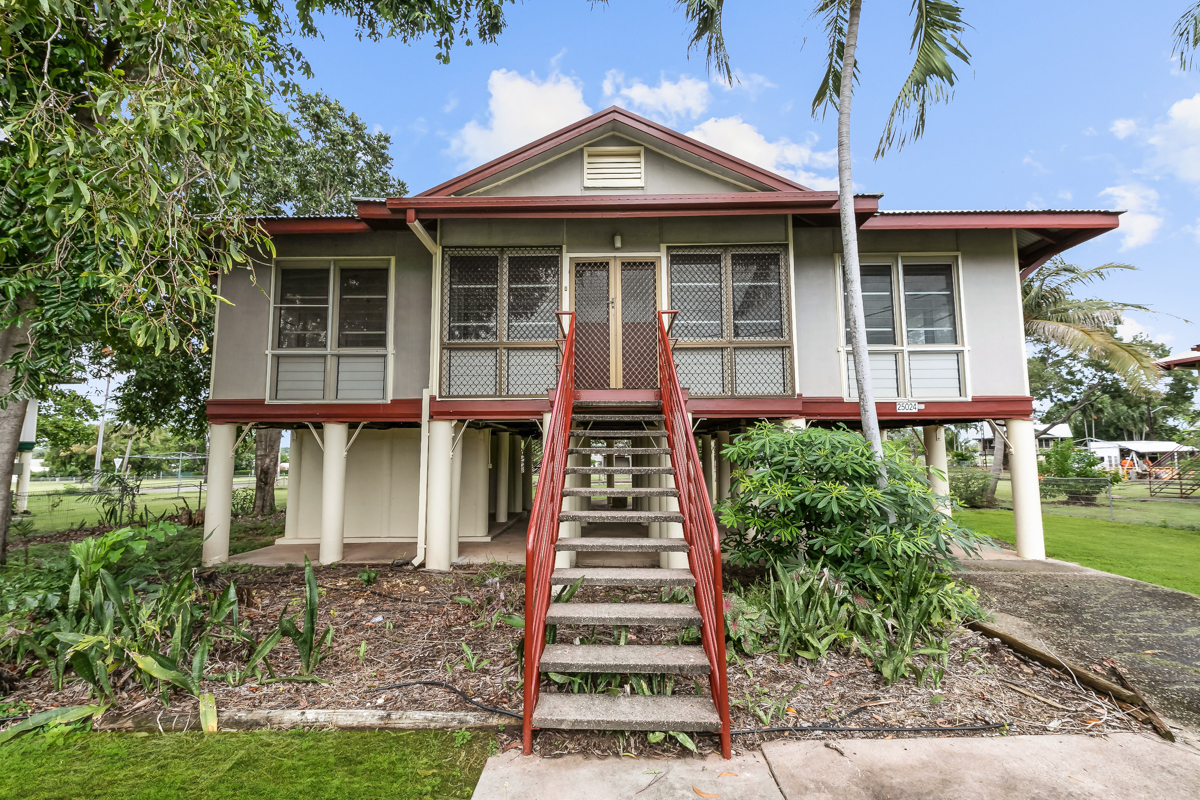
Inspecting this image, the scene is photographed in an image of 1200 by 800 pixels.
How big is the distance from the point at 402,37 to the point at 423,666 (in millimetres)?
10311

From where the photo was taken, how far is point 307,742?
3246 mm

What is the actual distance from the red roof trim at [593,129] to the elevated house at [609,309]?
1.0 inches

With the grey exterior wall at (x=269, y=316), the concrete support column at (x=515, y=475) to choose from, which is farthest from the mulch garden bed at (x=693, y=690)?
the concrete support column at (x=515, y=475)

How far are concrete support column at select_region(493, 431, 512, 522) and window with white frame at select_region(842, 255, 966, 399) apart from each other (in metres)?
7.89

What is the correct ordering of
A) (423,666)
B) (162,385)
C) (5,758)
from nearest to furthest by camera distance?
(5,758)
(423,666)
(162,385)

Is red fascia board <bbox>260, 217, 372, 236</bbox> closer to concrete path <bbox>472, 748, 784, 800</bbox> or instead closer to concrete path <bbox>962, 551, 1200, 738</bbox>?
concrete path <bbox>472, 748, 784, 800</bbox>

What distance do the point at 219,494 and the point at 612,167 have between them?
7.70 metres

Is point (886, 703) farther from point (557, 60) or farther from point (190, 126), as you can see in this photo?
point (557, 60)

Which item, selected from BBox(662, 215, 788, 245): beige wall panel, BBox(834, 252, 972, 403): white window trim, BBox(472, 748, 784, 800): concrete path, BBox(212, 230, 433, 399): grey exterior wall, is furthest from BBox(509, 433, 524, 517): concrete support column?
BBox(472, 748, 784, 800): concrete path

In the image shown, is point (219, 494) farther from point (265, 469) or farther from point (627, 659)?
point (265, 469)

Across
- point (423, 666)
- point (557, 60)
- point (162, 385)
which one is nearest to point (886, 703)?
point (423, 666)

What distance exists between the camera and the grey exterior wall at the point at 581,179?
8125 mm

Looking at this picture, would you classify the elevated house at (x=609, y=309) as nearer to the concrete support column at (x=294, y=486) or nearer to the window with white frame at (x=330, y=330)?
the window with white frame at (x=330, y=330)

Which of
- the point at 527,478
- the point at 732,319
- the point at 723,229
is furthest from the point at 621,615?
the point at 527,478
